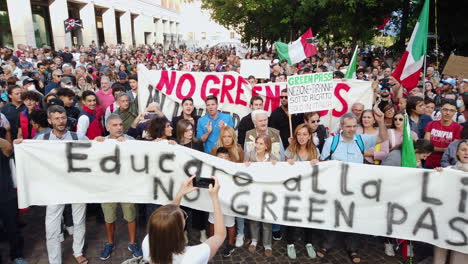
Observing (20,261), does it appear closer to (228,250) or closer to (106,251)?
(106,251)

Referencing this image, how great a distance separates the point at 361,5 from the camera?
1580cm

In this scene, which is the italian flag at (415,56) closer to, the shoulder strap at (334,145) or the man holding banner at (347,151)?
the man holding banner at (347,151)

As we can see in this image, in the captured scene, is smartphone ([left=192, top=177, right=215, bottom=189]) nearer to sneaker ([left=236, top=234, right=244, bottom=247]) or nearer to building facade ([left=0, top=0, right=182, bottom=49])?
sneaker ([left=236, top=234, right=244, bottom=247])

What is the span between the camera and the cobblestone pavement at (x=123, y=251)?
404 centimetres

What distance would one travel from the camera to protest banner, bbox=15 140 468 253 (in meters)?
3.39

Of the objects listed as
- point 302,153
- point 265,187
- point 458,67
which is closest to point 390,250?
point 302,153

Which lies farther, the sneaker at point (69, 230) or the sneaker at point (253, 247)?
the sneaker at point (69, 230)

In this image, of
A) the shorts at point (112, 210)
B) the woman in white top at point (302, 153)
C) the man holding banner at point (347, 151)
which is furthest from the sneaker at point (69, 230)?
the man holding banner at point (347, 151)

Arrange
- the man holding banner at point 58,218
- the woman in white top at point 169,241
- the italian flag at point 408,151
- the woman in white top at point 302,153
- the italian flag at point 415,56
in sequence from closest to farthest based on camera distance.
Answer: the woman in white top at point 169,241 → the italian flag at point 408,151 → the man holding banner at point 58,218 → the woman in white top at point 302,153 → the italian flag at point 415,56

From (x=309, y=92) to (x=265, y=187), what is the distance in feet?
5.71

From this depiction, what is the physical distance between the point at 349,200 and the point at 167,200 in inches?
78.7

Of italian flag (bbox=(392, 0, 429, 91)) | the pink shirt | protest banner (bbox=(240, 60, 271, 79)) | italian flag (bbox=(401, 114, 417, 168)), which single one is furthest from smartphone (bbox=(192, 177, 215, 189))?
protest banner (bbox=(240, 60, 271, 79))

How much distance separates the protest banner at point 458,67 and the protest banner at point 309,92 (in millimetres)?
3519

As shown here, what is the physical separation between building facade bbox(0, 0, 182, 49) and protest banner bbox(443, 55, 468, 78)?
20.4m
